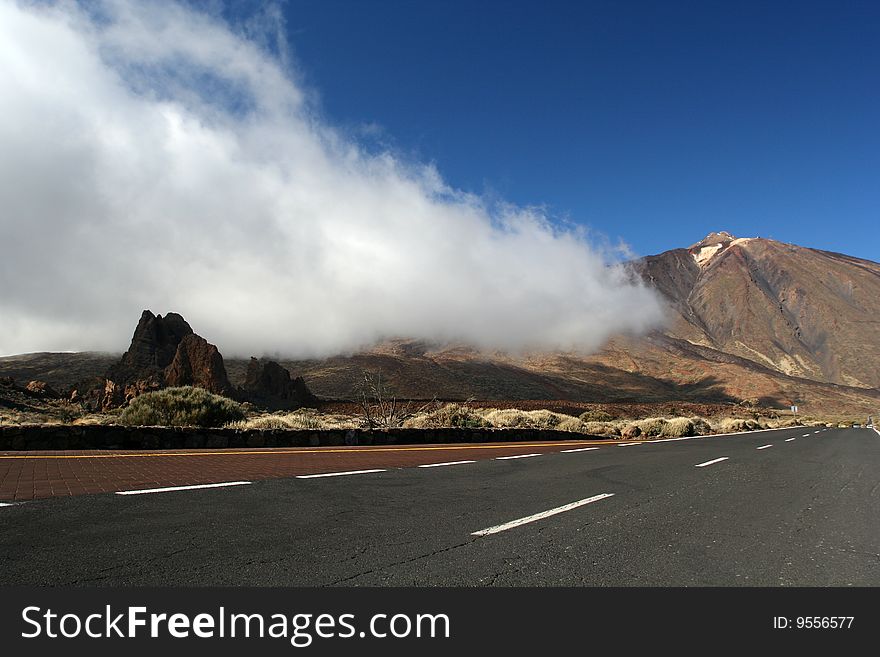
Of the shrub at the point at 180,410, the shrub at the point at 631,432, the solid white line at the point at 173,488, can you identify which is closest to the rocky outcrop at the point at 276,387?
the shrub at the point at 180,410

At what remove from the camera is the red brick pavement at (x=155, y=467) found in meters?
7.73

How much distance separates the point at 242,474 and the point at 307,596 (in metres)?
6.35

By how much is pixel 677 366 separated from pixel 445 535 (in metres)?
130

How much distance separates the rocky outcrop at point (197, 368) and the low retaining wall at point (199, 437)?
27.3 meters

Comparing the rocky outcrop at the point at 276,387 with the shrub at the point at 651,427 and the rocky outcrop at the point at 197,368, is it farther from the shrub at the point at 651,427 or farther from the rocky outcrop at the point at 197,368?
the shrub at the point at 651,427

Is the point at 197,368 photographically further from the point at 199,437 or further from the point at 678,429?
the point at 678,429

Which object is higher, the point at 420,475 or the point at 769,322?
the point at 769,322

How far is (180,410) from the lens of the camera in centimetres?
2075

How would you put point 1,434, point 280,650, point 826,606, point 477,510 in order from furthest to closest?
point 1,434 → point 477,510 → point 826,606 → point 280,650

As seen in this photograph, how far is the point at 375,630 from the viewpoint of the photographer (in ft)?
11.0

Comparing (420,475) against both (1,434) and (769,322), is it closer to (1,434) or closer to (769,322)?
(1,434)

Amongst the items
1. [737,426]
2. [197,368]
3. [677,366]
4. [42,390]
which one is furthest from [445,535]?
[677,366]

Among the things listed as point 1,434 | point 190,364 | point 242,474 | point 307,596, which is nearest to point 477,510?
point 307,596

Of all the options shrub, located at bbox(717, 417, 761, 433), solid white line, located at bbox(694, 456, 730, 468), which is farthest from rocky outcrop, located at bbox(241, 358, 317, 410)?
solid white line, located at bbox(694, 456, 730, 468)
